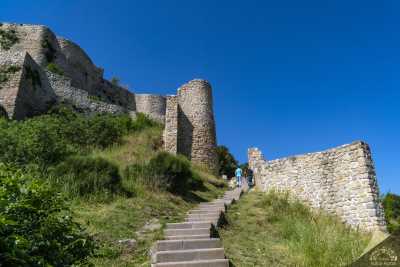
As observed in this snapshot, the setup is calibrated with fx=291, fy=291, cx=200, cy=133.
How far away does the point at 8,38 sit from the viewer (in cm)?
2191

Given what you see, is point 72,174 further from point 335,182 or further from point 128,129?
point 128,129

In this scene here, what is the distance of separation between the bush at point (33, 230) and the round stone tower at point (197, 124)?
14855mm

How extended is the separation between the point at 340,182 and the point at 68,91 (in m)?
15.8

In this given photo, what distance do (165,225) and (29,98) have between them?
1244 centimetres

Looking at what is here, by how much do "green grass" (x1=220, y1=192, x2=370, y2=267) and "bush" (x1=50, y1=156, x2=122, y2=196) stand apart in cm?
347

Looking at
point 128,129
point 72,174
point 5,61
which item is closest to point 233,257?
point 72,174

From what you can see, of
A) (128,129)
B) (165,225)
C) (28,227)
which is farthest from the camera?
(128,129)

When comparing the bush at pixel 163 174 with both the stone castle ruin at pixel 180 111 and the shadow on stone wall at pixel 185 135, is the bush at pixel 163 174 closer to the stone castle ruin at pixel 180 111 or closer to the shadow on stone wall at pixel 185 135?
the stone castle ruin at pixel 180 111

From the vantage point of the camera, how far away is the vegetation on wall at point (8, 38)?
70.5 ft

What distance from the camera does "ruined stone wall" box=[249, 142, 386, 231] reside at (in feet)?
27.1

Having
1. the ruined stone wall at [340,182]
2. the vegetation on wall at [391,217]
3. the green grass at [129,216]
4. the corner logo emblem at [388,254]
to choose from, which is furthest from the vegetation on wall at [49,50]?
the corner logo emblem at [388,254]

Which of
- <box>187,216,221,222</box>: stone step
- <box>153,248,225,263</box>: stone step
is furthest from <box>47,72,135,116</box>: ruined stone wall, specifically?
<box>153,248,225,263</box>: stone step

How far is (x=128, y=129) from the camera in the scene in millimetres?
17156

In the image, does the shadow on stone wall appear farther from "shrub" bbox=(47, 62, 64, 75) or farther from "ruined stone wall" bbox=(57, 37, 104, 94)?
"ruined stone wall" bbox=(57, 37, 104, 94)
